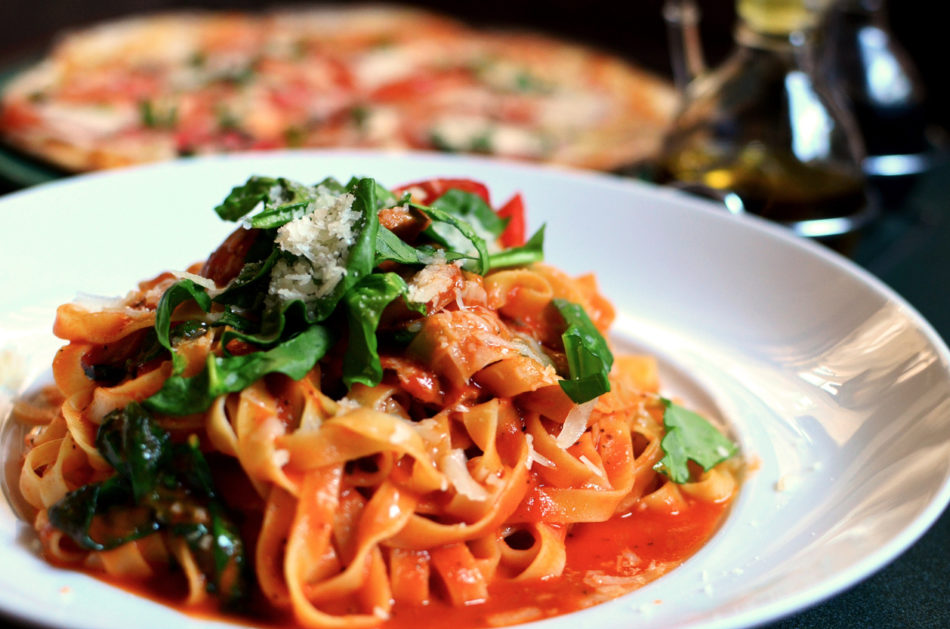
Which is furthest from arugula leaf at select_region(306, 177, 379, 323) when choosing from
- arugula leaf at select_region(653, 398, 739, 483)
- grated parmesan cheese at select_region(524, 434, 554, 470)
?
arugula leaf at select_region(653, 398, 739, 483)

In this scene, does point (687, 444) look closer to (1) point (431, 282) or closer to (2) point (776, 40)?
(1) point (431, 282)

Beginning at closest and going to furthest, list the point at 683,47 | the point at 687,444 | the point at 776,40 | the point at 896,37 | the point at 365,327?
the point at 365,327 → the point at 687,444 → the point at 776,40 → the point at 683,47 → the point at 896,37

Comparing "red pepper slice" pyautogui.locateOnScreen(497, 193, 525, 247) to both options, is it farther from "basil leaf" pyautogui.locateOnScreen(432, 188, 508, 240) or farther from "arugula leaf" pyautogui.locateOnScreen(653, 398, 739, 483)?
"arugula leaf" pyautogui.locateOnScreen(653, 398, 739, 483)

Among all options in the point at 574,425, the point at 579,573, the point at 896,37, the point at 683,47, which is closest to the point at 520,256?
the point at 574,425

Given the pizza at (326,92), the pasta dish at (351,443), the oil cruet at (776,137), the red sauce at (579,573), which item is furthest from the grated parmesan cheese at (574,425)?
the pizza at (326,92)

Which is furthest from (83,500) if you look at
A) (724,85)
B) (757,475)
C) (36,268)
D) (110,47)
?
(110,47)

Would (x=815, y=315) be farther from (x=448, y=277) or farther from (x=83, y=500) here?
(x=83, y=500)
